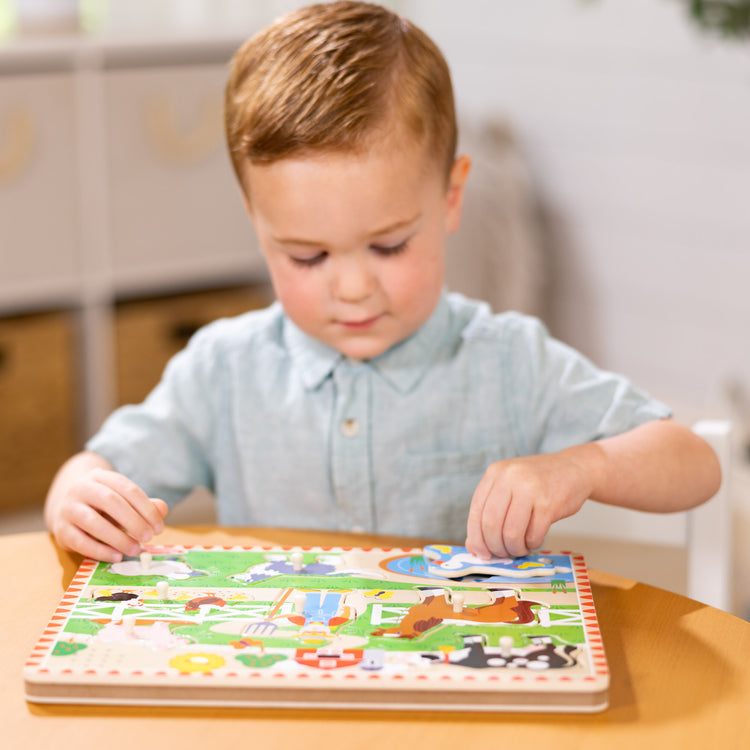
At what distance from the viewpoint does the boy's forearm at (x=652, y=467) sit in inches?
35.4

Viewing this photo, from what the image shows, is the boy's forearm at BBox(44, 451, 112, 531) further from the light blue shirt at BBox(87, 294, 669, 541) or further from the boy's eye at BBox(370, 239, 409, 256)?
the boy's eye at BBox(370, 239, 409, 256)

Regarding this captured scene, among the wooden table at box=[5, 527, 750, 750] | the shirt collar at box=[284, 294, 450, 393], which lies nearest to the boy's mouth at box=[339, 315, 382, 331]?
the shirt collar at box=[284, 294, 450, 393]

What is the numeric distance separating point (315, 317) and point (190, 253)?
4.72 feet

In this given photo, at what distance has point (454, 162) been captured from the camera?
1.02 metres

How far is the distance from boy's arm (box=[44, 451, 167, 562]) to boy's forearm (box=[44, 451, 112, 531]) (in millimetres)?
31

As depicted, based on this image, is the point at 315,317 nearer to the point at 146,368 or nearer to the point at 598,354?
the point at 146,368

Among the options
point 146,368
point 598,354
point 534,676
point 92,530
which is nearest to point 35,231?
point 146,368

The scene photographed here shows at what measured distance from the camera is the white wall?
224cm

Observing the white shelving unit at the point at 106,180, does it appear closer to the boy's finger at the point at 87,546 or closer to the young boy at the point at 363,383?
the young boy at the point at 363,383

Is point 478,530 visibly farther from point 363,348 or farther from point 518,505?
point 363,348

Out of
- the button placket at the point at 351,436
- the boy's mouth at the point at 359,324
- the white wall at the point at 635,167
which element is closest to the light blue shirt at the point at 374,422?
the button placket at the point at 351,436

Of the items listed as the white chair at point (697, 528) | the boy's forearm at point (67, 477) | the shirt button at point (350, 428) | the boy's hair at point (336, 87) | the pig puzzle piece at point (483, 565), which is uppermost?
the boy's hair at point (336, 87)

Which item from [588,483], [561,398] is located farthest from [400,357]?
[588,483]

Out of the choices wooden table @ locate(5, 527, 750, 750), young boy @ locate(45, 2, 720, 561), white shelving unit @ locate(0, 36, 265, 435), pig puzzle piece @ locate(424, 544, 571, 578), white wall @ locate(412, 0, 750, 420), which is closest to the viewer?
wooden table @ locate(5, 527, 750, 750)
